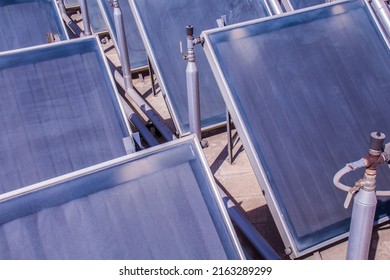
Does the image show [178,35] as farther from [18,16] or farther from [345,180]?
[345,180]

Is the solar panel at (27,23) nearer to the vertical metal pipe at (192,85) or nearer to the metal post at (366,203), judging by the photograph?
the vertical metal pipe at (192,85)

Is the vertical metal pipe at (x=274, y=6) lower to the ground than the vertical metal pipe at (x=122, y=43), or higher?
lower

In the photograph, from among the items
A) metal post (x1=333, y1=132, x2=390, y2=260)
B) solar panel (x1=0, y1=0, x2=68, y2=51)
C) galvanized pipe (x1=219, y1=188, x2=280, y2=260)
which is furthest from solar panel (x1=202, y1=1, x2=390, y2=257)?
solar panel (x1=0, y1=0, x2=68, y2=51)

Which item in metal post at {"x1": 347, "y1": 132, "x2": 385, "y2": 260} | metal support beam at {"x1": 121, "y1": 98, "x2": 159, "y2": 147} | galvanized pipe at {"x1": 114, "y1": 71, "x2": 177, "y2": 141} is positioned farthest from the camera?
galvanized pipe at {"x1": 114, "y1": 71, "x2": 177, "y2": 141}

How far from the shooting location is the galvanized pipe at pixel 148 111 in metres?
5.97

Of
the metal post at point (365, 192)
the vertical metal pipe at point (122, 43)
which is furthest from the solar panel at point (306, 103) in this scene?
the vertical metal pipe at point (122, 43)

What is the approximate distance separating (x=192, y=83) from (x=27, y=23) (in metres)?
3.49

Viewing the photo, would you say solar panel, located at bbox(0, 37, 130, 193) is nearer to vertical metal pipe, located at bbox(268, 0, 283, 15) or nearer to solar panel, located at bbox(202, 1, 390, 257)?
solar panel, located at bbox(202, 1, 390, 257)

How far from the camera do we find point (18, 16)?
6.97 metres

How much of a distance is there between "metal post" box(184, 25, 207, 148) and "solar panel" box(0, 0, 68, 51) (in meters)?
2.75

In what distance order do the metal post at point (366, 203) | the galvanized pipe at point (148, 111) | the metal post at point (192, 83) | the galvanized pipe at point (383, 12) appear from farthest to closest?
the galvanized pipe at point (148, 111), the galvanized pipe at point (383, 12), the metal post at point (192, 83), the metal post at point (366, 203)

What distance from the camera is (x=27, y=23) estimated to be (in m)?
6.91

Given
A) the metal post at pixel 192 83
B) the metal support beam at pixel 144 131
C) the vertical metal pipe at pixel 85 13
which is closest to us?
the metal post at pixel 192 83

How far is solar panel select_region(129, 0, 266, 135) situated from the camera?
5.89 metres
